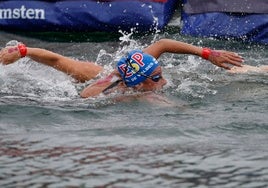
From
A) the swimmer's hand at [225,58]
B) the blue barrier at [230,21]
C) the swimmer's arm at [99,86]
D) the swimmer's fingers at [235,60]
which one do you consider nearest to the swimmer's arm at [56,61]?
the swimmer's arm at [99,86]

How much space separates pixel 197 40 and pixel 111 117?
380cm

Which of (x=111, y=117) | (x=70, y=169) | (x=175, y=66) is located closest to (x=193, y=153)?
(x=70, y=169)

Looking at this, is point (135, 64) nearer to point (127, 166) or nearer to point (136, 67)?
point (136, 67)

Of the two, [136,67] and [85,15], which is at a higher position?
[85,15]

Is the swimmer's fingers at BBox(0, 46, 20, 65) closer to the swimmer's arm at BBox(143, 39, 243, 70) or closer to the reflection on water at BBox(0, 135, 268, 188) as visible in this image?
the swimmer's arm at BBox(143, 39, 243, 70)

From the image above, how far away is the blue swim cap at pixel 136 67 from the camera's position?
6453 millimetres

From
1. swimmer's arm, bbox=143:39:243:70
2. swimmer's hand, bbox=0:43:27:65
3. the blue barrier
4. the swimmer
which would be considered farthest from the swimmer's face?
the blue barrier

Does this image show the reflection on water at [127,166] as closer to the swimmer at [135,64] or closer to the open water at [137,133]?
the open water at [137,133]

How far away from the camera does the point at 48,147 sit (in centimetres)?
483

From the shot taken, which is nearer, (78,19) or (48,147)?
(48,147)

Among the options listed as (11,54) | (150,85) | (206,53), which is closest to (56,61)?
(11,54)

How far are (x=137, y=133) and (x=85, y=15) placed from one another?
4858mm

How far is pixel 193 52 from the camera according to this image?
267 inches

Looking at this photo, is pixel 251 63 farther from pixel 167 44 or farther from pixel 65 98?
pixel 65 98
